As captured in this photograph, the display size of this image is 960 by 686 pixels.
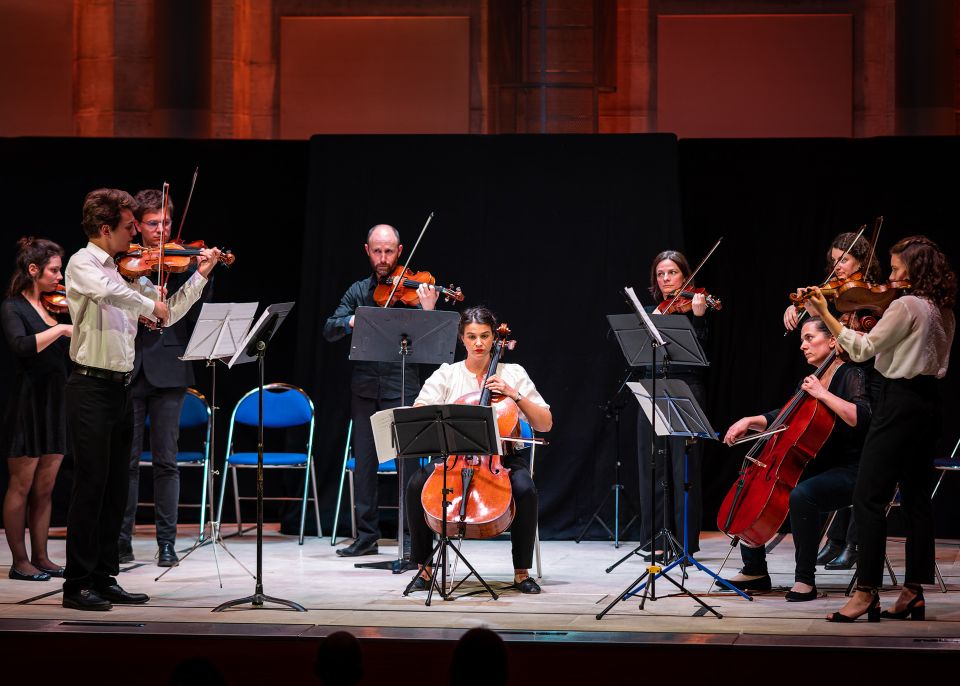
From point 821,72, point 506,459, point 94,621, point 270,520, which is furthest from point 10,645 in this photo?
point 821,72

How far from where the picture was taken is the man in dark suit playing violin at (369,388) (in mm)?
6234

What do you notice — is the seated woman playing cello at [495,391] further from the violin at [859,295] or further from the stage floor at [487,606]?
the violin at [859,295]

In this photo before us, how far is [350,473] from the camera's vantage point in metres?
6.75

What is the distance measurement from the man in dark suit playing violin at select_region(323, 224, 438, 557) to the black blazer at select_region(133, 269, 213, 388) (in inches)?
29.6

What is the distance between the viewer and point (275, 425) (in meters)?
7.02

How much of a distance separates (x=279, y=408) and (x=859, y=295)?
3508 mm

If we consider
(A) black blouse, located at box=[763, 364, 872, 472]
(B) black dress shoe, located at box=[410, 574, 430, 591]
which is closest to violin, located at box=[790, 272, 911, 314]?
(A) black blouse, located at box=[763, 364, 872, 472]

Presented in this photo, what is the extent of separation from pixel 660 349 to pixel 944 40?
4935 mm

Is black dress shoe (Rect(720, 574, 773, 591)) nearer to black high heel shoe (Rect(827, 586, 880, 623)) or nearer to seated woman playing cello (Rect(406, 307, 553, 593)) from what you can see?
black high heel shoe (Rect(827, 586, 880, 623))

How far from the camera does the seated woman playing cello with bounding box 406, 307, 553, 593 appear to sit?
523 centimetres

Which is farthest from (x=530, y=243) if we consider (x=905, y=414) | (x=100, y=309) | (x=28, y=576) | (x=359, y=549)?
(x=28, y=576)

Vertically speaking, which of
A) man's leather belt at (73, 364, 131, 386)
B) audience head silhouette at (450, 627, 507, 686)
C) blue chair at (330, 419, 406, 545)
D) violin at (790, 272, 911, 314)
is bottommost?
blue chair at (330, 419, 406, 545)

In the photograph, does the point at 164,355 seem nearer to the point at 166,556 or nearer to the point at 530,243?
the point at 166,556

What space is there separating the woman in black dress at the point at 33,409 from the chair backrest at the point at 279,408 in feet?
4.75
